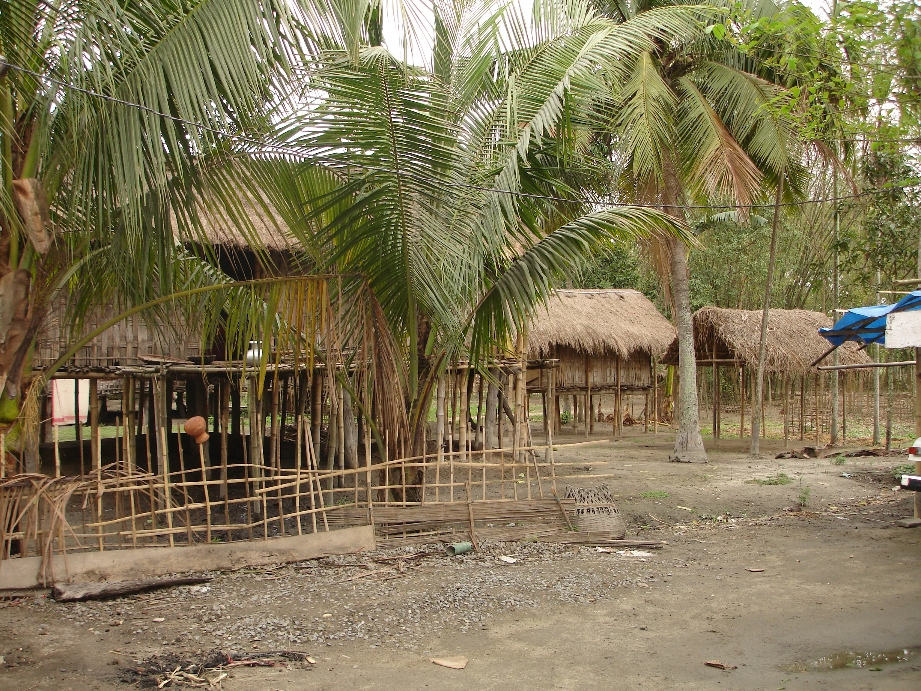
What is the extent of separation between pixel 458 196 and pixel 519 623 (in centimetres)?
332

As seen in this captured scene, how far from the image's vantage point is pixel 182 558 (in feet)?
19.7

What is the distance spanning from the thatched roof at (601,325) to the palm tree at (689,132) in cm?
403

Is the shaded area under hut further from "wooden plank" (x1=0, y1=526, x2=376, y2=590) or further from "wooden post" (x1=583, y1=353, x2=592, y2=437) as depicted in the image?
"wooden plank" (x1=0, y1=526, x2=376, y2=590)

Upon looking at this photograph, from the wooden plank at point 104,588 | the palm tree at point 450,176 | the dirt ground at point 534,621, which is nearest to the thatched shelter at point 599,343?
the palm tree at point 450,176

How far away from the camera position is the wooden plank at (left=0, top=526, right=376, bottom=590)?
5.47 metres

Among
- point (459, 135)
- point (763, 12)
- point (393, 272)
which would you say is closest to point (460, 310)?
point (393, 272)

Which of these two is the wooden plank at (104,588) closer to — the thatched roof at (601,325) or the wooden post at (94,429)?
the wooden post at (94,429)

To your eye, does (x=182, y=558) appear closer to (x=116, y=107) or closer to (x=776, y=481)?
(x=116, y=107)

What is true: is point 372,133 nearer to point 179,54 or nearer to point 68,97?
point 179,54

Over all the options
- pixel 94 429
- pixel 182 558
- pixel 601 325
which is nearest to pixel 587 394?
pixel 601 325

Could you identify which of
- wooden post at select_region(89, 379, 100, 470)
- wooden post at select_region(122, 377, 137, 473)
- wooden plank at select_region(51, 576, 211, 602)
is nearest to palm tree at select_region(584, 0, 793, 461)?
wooden post at select_region(122, 377, 137, 473)

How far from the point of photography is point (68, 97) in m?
4.31

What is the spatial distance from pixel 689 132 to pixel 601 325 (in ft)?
22.1

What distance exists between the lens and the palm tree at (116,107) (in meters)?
4.34
